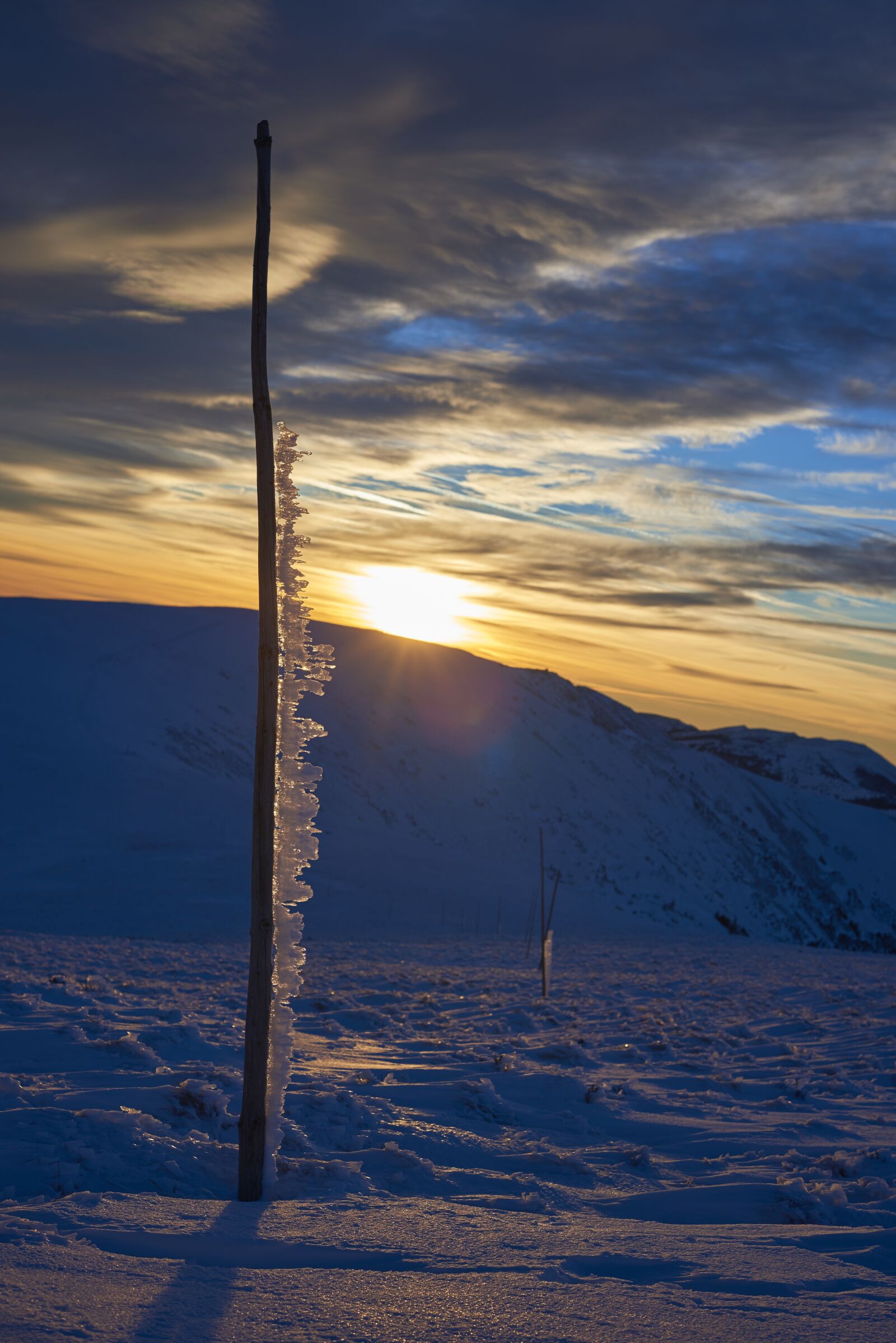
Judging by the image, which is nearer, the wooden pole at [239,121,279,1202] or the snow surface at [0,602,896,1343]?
the snow surface at [0,602,896,1343]

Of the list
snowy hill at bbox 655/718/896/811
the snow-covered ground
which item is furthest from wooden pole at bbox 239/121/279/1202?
snowy hill at bbox 655/718/896/811

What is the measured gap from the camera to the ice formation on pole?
577 centimetres

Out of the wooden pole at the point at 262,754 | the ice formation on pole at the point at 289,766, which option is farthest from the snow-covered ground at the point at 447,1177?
the ice formation on pole at the point at 289,766

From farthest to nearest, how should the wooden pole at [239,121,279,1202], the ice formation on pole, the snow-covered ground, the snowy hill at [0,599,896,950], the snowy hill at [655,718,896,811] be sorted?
the snowy hill at [655,718,896,811] → the snowy hill at [0,599,896,950] → the ice formation on pole → the wooden pole at [239,121,279,1202] → the snow-covered ground

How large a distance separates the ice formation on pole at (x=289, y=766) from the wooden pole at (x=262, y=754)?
0.44ft

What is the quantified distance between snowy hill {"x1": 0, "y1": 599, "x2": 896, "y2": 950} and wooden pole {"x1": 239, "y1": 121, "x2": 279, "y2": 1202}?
1954 centimetres

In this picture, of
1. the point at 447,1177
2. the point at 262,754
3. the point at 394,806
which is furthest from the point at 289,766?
the point at 394,806

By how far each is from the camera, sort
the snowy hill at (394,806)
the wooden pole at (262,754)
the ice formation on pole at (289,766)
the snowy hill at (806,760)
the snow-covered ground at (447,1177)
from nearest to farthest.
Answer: the snow-covered ground at (447,1177) < the wooden pole at (262,754) < the ice formation on pole at (289,766) < the snowy hill at (394,806) < the snowy hill at (806,760)

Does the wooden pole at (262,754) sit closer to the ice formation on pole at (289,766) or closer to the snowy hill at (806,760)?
the ice formation on pole at (289,766)

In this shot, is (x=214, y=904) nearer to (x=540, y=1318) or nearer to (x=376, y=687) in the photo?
(x=540, y=1318)

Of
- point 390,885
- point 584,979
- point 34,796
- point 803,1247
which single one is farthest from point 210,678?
point 803,1247

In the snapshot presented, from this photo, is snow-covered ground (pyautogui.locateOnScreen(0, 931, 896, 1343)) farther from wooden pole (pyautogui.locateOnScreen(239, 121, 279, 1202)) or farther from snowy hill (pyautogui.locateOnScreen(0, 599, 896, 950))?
snowy hill (pyautogui.locateOnScreen(0, 599, 896, 950))

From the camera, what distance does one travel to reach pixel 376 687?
2474 inches

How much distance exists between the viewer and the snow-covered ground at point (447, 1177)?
3.69 m
